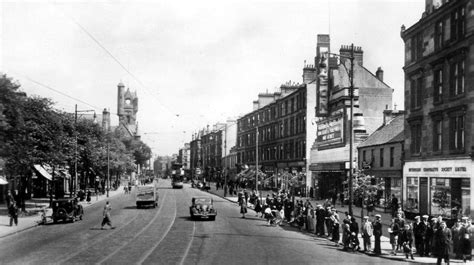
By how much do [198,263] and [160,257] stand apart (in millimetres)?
2050

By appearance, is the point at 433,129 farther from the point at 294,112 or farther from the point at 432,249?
the point at 294,112

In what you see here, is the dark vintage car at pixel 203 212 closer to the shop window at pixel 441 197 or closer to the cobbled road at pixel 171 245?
the cobbled road at pixel 171 245

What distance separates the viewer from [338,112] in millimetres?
52656

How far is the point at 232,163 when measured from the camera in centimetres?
11044

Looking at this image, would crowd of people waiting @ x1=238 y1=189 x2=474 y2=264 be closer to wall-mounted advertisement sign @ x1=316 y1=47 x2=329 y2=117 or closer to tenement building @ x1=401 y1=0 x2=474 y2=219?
tenement building @ x1=401 y1=0 x2=474 y2=219

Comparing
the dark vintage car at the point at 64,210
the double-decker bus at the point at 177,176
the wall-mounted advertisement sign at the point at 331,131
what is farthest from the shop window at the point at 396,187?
the double-decker bus at the point at 177,176

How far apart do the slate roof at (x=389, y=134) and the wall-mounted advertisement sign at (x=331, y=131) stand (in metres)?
3.54

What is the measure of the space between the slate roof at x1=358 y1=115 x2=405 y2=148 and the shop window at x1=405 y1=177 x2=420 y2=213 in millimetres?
6664

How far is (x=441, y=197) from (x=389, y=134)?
1568 centimetres

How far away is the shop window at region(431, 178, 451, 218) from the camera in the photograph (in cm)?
2933

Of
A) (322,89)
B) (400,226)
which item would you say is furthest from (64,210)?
(322,89)

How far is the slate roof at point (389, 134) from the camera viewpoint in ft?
140

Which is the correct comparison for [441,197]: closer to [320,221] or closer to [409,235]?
[320,221]

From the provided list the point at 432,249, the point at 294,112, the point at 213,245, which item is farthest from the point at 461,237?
the point at 294,112
